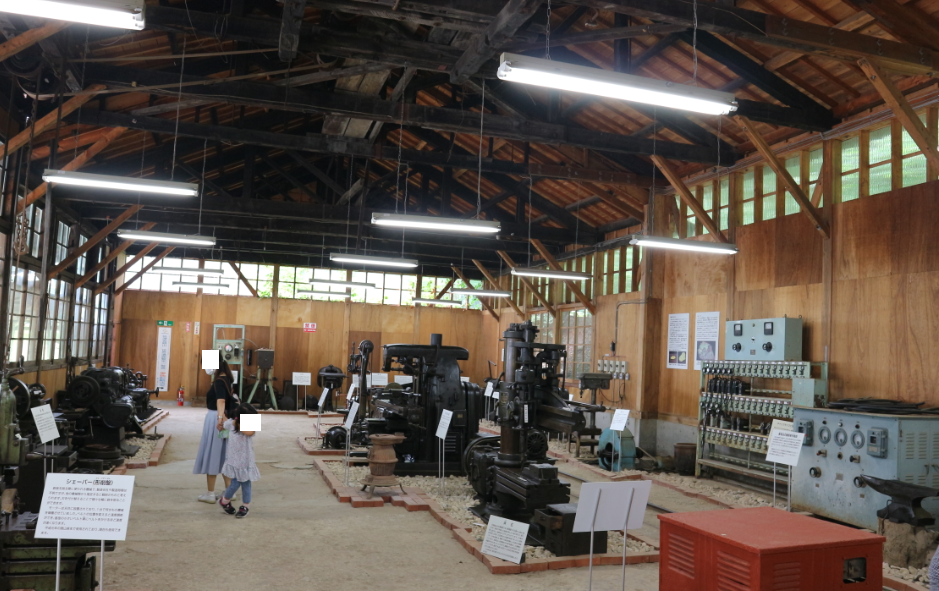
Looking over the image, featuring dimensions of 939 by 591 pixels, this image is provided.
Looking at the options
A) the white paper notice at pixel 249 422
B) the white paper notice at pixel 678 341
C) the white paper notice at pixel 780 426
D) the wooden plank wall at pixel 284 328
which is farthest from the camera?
the wooden plank wall at pixel 284 328

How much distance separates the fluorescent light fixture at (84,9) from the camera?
3568 millimetres

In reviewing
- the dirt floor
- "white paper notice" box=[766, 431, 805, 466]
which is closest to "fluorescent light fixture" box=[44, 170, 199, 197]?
the dirt floor

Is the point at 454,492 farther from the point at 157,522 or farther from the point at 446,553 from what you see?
the point at 157,522

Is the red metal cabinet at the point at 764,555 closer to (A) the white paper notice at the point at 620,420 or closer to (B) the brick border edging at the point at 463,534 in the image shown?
(B) the brick border edging at the point at 463,534

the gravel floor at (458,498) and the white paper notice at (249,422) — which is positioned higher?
the white paper notice at (249,422)

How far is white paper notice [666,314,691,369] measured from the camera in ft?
37.3

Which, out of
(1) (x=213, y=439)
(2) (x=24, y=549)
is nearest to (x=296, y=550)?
(2) (x=24, y=549)

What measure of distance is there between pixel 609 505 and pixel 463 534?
2.63 m

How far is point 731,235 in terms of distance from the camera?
10438 millimetres

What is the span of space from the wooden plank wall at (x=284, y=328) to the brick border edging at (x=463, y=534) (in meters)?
11.8

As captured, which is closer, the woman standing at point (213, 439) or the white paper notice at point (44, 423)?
the white paper notice at point (44, 423)

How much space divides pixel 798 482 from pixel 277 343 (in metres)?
16.0

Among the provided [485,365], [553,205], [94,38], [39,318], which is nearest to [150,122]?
[94,38]

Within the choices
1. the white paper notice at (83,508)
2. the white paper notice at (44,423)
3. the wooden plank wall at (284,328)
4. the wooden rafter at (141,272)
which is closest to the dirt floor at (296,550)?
the white paper notice at (44,423)
